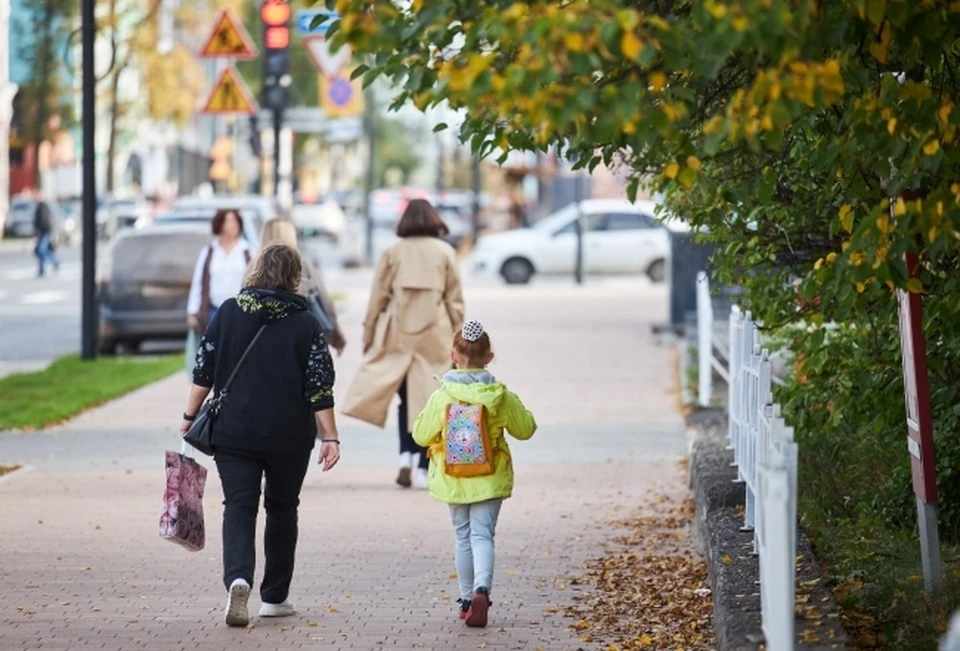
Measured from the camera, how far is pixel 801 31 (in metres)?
4.84

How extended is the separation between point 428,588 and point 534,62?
4108 mm

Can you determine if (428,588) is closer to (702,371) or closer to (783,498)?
(783,498)

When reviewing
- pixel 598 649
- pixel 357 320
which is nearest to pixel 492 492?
pixel 598 649

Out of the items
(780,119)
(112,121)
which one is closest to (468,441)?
(780,119)

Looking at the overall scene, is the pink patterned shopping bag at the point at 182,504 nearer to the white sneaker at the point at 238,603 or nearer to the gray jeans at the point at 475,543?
the white sneaker at the point at 238,603

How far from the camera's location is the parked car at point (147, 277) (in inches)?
807

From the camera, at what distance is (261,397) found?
24.0ft

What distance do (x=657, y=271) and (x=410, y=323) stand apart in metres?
27.3

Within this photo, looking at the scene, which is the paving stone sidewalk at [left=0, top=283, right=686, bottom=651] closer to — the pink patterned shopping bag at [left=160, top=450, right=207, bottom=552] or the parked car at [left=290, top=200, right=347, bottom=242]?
the pink patterned shopping bag at [left=160, top=450, right=207, bottom=552]

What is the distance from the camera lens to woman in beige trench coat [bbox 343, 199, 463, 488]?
1143cm

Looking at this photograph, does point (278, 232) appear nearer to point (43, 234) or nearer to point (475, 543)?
point (475, 543)

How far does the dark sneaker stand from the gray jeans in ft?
0.09

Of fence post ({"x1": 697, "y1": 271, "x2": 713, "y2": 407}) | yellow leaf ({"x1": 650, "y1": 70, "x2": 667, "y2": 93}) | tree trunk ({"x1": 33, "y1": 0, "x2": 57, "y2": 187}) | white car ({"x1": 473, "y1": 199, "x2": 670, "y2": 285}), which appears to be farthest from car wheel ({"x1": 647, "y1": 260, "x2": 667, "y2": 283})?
yellow leaf ({"x1": 650, "y1": 70, "x2": 667, "y2": 93})

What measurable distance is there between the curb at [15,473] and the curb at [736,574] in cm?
404
